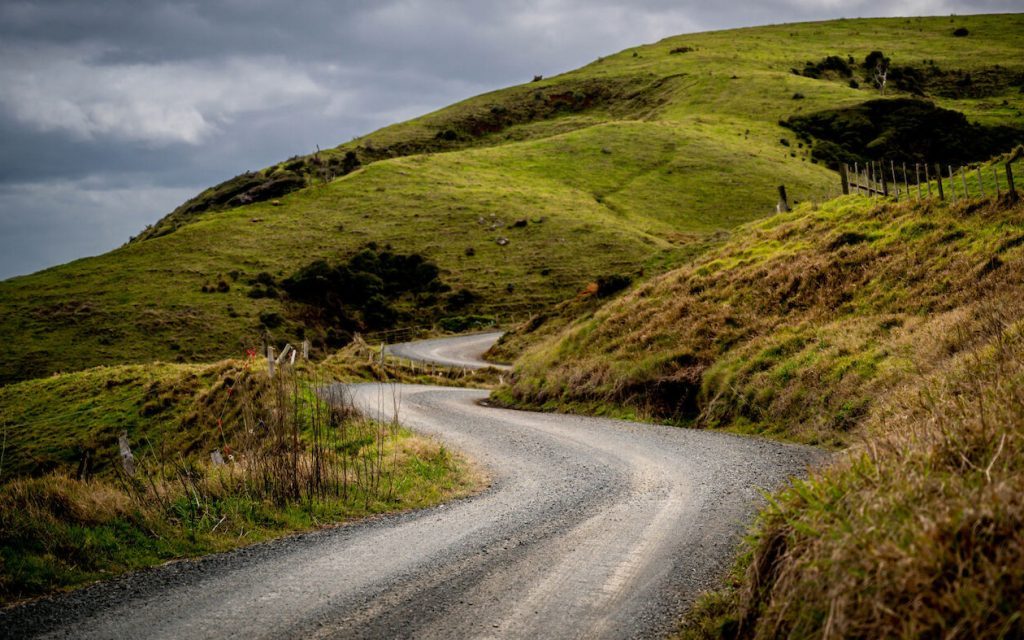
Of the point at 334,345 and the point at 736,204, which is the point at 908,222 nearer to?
the point at 334,345

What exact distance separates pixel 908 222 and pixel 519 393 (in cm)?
1516

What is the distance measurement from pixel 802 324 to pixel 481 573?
14.9 m

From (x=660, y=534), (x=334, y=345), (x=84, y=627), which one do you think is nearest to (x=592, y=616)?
Result: (x=660, y=534)

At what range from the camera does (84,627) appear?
19.2 ft

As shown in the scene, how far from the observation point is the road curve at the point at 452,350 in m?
43.2

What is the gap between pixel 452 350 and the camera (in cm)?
5034

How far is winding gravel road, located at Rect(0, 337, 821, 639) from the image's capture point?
584 cm

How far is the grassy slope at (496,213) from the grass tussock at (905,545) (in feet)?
123

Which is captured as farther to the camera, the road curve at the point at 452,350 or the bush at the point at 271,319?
the bush at the point at 271,319

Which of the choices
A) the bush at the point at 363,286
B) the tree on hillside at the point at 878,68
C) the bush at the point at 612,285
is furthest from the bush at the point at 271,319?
the tree on hillside at the point at 878,68

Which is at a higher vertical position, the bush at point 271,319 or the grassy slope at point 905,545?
the bush at point 271,319

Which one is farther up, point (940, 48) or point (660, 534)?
point (940, 48)

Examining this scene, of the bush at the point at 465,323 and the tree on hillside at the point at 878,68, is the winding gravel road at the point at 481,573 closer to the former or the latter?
the bush at the point at 465,323

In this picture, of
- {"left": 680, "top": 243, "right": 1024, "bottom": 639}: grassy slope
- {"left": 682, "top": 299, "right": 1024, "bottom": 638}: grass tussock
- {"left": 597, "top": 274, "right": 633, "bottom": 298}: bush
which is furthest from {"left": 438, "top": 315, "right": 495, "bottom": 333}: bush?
{"left": 682, "top": 299, "right": 1024, "bottom": 638}: grass tussock
